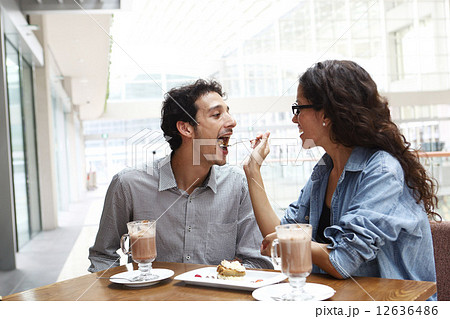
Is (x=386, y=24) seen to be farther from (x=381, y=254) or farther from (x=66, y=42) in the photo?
(x=381, y=254)

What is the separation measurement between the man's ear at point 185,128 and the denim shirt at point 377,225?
0.79 metres

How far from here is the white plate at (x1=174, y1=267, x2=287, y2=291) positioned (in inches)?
47.9

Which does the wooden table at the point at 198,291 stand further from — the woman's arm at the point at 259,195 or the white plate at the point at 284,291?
the woman's arm at the point at 259,195

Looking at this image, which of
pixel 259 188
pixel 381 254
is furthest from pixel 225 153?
pixel 381 254

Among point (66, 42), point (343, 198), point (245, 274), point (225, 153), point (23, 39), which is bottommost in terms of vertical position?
point (245, 274)

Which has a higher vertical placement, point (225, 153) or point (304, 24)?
point (304, 24)

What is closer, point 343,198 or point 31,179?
point 343,198

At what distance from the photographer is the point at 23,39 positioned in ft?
17.3

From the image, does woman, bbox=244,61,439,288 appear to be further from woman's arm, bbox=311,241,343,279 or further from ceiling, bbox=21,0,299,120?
ceiling, bbox=21,0,299,120

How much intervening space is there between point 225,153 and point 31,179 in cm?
492

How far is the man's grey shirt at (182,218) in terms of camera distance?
1.84m

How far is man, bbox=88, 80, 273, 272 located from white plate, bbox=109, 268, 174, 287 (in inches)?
15.4

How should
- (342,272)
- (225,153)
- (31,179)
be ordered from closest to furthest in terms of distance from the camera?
(342,272)
(225,153)
(31,179)
